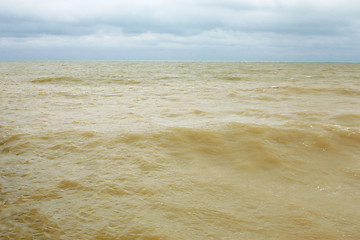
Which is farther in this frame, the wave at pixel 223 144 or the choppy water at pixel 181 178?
the wave at pixel 223 144

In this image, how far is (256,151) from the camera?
325 centimetres

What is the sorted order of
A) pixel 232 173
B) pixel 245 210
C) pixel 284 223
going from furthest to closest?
pixel 232 173 < pixel 245 210 < pixel 284 223

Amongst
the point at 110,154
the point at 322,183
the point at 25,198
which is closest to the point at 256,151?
the point at 322,183

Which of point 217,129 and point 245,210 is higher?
point 217,129

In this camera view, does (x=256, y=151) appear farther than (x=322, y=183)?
Yes

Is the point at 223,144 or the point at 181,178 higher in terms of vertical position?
the point at 223,144

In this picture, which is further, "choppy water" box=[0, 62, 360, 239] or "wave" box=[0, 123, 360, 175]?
"wave" box=[0, 123, 360, 175]

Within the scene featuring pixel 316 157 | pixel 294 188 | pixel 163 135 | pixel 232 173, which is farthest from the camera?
pixel 163 135

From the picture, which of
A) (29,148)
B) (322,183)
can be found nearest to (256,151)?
(322,183)

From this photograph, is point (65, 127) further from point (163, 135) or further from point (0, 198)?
point (0, 198)

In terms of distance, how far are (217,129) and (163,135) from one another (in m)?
0.87

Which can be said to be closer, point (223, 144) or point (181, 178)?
point (181, 178)

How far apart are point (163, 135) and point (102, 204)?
1790mm

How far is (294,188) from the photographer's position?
93.1 inches
